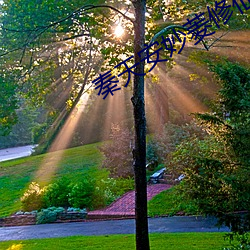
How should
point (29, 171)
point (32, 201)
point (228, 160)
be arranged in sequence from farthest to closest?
point (29, 171) < point (32, 201) < point (228, 160)

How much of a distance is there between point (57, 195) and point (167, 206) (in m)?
3.73

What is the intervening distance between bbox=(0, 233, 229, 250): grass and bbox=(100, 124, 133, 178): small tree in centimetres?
683

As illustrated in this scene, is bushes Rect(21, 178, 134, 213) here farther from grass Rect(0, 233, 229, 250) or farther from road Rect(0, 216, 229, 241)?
grass Rect(0, 233, 229, 250)

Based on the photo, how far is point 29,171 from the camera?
21.4 meters

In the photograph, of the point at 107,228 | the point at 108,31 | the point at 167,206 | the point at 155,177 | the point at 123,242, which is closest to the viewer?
the point at 123,242

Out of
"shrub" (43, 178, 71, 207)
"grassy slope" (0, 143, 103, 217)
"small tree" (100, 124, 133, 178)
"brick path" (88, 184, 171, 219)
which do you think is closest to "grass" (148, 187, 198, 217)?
"brick path" (88, 184, 171, 219)

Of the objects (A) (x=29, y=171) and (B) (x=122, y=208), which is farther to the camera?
(A) (x=29, y=171)

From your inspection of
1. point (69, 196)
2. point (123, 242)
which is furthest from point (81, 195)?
point (123, 242)

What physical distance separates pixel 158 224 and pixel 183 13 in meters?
5.11

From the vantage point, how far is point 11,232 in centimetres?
994

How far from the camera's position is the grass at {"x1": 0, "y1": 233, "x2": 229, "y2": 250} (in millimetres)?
6660

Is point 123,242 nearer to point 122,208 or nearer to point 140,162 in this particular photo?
point 140,162

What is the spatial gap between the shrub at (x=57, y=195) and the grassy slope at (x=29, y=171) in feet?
5.14

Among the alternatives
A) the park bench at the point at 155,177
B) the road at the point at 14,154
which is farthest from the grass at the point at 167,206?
the road at the point at 14,154
